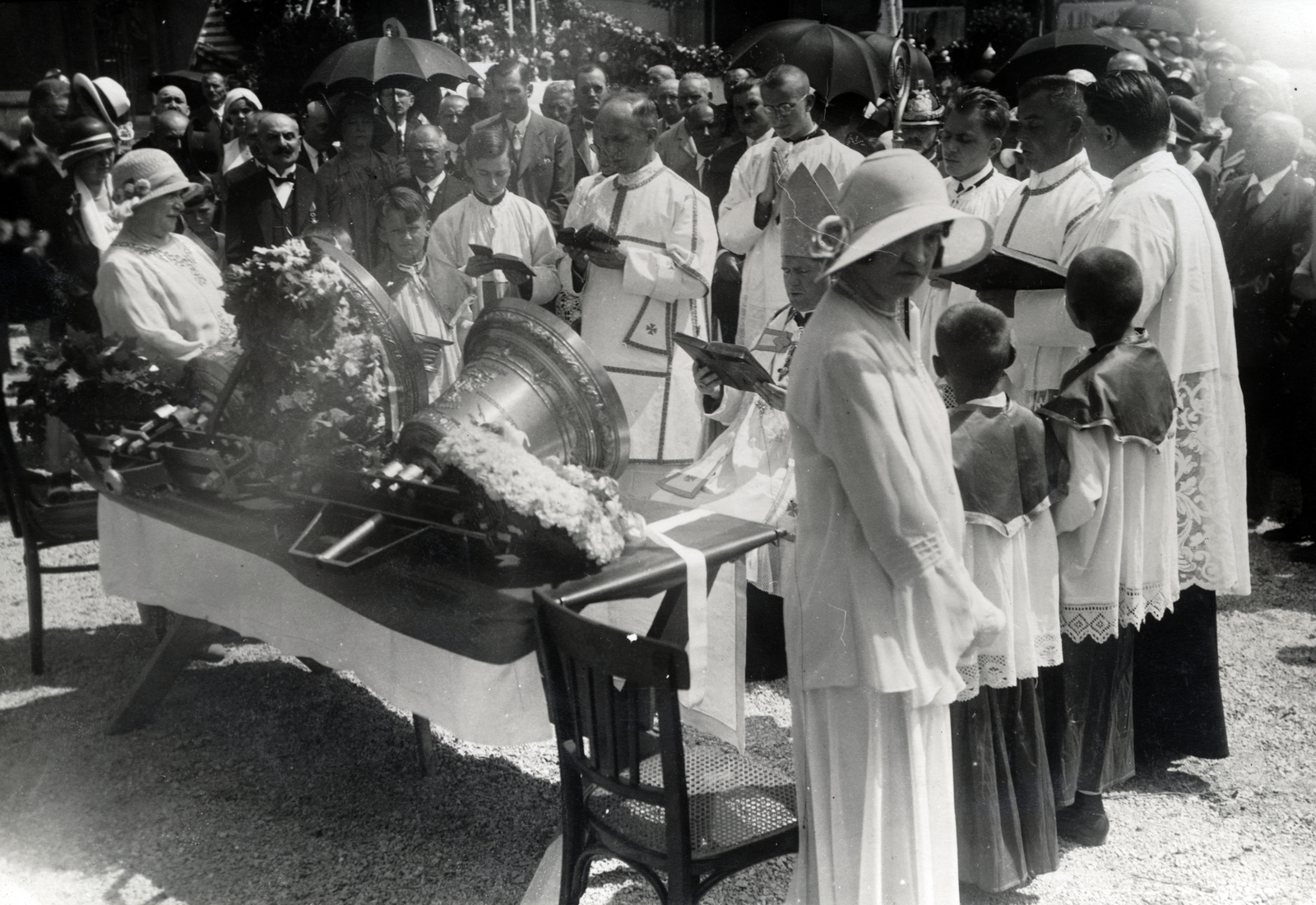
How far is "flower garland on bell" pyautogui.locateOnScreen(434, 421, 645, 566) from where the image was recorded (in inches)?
116

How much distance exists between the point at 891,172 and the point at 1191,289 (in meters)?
1.94

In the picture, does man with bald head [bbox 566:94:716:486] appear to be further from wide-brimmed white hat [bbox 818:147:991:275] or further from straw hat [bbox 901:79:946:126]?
wide-brimmed white hat [bbox 818:147:991:275]

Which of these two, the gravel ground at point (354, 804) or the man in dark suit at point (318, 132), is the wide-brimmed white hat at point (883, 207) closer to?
the gravel ground at point (354, 804)

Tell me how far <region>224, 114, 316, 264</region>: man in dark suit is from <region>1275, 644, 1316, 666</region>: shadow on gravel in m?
5.94

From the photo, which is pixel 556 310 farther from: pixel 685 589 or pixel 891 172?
pixel 891 172

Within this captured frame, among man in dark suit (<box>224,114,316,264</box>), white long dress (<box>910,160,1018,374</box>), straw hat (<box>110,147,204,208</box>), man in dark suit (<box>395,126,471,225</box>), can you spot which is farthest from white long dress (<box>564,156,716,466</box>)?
man in dark suit (<box>224,114,316,264</box>)

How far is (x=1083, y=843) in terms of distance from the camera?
3631mm

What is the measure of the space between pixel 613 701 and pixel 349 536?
3.37 ft

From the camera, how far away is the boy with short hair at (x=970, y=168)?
17.5ft

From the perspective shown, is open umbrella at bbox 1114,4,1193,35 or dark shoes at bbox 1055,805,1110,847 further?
open umbrella at bbox 1114,4,1193,35

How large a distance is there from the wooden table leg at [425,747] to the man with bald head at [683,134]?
18.2ft

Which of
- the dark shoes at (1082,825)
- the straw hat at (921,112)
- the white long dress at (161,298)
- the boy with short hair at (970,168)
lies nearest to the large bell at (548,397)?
the dark shoes at (1082,825)

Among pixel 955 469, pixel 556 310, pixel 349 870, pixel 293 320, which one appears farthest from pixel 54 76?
pixel 955 469

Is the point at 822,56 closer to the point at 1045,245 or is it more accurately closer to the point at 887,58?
the point at 887,58
